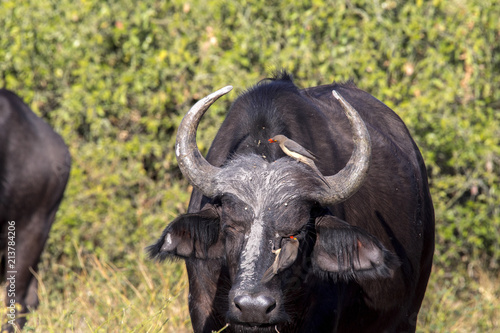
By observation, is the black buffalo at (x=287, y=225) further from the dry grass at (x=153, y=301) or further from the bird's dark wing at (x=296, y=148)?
the dry grass at (x=153, y=301)

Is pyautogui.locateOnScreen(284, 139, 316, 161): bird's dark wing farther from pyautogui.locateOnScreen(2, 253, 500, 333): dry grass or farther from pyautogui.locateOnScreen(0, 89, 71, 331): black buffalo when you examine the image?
pyautogui.locateOnScreen(0, 89, 71, 331): black buffalo

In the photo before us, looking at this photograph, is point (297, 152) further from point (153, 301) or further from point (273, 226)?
point (153, 301)

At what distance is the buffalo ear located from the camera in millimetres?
3234

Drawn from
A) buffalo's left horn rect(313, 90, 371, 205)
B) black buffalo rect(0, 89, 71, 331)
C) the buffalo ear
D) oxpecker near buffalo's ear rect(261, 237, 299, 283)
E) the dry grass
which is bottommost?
the dry grass

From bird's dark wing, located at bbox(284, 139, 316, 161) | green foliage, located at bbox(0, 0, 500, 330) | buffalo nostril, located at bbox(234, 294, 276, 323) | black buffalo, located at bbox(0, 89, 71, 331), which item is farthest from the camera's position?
green foliage, located at bbox(0, 0, 500, 330)

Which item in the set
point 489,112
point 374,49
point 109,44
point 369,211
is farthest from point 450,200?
point 109,44

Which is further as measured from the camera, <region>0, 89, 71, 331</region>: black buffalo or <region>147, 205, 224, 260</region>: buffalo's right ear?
<region>0, 89, 71, 331</region>: black buffalo

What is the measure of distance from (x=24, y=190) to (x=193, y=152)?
10.7ft

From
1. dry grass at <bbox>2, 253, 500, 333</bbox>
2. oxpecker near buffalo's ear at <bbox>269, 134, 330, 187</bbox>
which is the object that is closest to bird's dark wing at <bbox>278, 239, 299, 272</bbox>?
oxpecker near buffalo's ear at <bbox>269, 134, 330, 187</bbox>

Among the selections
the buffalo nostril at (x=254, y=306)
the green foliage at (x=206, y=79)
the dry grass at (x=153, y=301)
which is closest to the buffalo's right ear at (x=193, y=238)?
the buffalo nostril at (x=254, y=306)

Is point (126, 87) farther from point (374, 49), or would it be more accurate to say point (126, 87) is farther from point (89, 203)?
point (374, 49)

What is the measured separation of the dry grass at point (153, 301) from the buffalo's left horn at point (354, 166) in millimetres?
1466

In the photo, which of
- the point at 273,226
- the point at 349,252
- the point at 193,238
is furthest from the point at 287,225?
the point at 193,238

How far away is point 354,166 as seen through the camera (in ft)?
10.5
